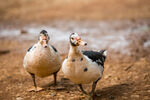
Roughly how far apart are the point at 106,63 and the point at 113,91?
2212mm

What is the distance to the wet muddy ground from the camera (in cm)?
512

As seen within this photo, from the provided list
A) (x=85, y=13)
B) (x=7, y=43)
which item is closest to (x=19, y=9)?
(x=85, y=13)

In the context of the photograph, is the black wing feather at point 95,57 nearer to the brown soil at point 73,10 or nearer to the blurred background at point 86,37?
the blurred background at point 86,37

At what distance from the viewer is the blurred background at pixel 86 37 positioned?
5320mm

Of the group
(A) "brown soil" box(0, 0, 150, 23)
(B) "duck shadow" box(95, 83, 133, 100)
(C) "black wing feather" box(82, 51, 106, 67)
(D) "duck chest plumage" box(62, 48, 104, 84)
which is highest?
(A) "brown soil" box(0, 0, 150, 23)

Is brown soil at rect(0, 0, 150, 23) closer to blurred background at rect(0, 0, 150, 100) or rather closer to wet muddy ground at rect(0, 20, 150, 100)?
blurred background at rect(0, 0, 150, 100)

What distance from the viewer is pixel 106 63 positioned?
7.21 metres

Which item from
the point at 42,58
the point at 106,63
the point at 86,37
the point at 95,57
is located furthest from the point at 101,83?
the point at 86,37

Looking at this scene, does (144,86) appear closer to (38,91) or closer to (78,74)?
(78,74)

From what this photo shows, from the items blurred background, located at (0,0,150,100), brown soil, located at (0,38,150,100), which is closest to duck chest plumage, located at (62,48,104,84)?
brown soil, located at (0,38,150,100)

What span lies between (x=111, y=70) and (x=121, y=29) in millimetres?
4500

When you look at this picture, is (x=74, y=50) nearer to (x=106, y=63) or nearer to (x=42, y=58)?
(x=42, y=58)

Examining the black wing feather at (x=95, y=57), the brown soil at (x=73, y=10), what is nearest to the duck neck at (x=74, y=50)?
the black wing feather at (x=95, y=57)

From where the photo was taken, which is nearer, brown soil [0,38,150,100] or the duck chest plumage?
the duck chest plumage
